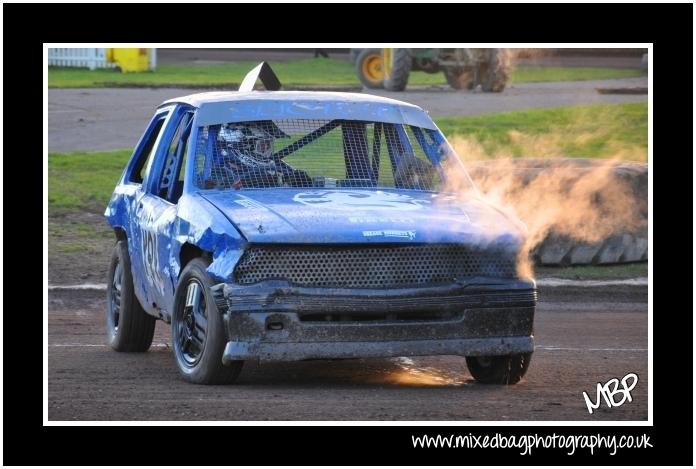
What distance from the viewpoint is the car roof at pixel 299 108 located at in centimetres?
963

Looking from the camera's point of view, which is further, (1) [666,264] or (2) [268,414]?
(1) [666,264]

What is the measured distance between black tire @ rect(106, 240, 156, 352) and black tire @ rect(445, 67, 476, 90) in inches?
841

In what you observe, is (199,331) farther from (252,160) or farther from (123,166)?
(123,166)

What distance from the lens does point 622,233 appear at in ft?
53.1

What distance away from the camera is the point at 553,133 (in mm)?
23109

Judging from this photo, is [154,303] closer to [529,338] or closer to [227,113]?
[227,113]

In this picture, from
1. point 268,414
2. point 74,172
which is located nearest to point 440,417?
point 268,414

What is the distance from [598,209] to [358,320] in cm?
816

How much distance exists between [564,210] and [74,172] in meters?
7.20

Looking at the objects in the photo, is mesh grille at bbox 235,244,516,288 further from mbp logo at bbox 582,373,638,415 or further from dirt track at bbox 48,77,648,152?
dirt track at bbox 48,77,648,152

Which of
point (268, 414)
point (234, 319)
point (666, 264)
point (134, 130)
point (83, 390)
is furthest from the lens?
point (134, 130)

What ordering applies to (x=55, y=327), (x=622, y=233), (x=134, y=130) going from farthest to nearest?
(x=134, y=130), (x=622, y=233), (x=55, y=327)

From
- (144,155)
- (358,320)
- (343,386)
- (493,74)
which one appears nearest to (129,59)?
(493,74)

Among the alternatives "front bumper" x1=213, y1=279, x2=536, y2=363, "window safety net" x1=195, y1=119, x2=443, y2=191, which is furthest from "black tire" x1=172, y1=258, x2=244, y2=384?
"window safety net" x1=195, y1=119, x2=443, y2=191
